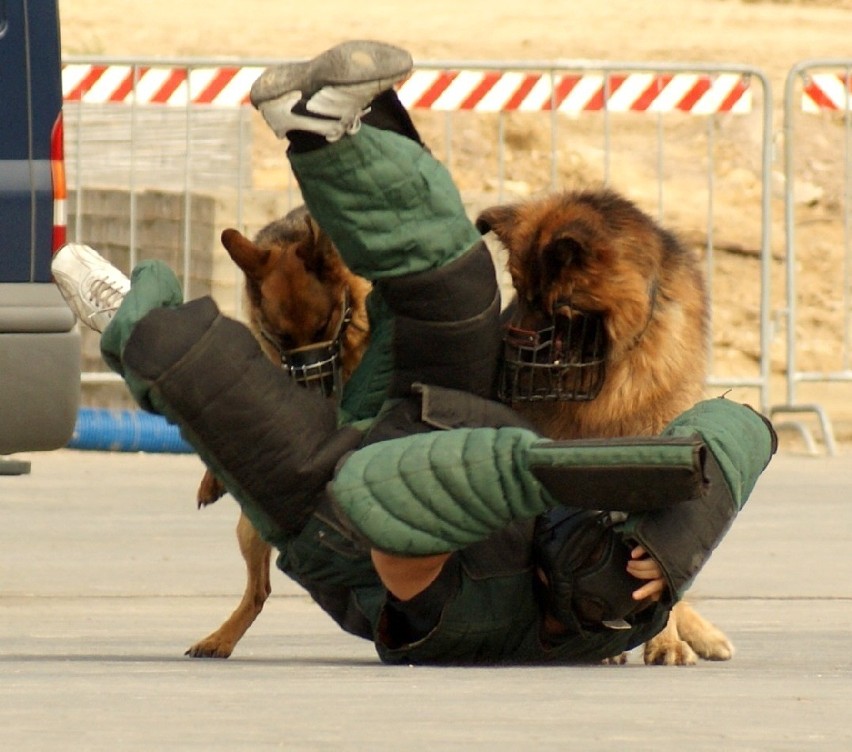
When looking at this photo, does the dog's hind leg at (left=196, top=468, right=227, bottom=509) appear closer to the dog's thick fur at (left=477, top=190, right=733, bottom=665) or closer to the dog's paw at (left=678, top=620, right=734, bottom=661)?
the dog's thick fur at (left=477, top=190, right=733, bottom=665)

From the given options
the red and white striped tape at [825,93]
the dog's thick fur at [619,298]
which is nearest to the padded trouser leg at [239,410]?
the dog's thick fur at [619,298]

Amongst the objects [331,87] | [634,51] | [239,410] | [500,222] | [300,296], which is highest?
[634,51]

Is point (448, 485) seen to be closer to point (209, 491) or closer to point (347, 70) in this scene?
point (347, 70)

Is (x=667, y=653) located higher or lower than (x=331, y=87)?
lower

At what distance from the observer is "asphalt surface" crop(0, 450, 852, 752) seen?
322 centimetres

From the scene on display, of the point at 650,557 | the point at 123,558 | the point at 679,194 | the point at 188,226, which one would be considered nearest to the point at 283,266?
the point at 650,557

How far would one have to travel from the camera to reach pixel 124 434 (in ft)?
33.1

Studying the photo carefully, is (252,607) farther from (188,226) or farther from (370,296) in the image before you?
(188,226)

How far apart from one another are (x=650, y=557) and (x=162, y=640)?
1.73m

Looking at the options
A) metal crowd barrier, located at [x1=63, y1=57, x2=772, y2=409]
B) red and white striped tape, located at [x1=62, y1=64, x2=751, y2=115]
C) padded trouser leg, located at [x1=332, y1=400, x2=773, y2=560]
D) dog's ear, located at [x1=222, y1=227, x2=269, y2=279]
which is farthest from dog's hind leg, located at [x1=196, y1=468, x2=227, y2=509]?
red and white striped tape, located at [x1=62, y1=64, x2=751, y2=115]

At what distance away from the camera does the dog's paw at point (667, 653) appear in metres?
4.71

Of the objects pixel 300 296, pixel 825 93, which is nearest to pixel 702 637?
pixel 300 296

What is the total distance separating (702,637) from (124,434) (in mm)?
5619

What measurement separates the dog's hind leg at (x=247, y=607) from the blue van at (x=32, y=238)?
0.75 meters
